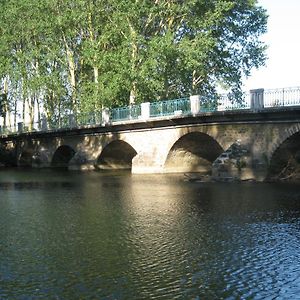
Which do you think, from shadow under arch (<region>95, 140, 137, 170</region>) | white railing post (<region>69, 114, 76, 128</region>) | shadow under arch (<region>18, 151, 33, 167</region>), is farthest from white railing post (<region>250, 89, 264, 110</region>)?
shadow under arch (<region>18, 151, 33, 167</region>)

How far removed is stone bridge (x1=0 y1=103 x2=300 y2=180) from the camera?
74.4ft

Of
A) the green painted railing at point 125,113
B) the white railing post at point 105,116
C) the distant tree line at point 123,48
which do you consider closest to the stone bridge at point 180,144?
the white railing post at point 105,116

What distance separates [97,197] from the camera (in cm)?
1841

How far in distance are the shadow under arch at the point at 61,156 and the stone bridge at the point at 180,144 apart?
0.09 m

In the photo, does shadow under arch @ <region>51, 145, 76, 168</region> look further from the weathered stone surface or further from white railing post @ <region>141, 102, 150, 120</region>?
white railing post @ <region>141, 102, 150, 120</region>

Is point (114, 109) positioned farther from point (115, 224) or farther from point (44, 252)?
point (44, 252)

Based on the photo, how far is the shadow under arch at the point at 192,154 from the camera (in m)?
28.8

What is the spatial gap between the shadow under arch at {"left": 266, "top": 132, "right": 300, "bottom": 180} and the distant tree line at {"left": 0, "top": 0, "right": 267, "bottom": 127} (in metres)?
11.2

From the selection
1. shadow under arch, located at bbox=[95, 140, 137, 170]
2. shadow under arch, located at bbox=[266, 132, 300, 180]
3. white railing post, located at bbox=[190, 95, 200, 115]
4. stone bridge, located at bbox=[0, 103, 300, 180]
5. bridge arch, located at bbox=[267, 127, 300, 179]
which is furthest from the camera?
shadow under arch, located at bbox=[95, 140, 137, 170]

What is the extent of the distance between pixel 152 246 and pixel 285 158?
1446cm

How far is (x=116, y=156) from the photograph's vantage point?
36.8m

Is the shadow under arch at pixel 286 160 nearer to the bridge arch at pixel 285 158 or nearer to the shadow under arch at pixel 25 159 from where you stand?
the bridge arch at pixel 285 158

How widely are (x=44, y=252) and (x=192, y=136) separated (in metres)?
→ 19.0

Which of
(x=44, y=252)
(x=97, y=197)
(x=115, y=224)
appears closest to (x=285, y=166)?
(x=97, y=197)
